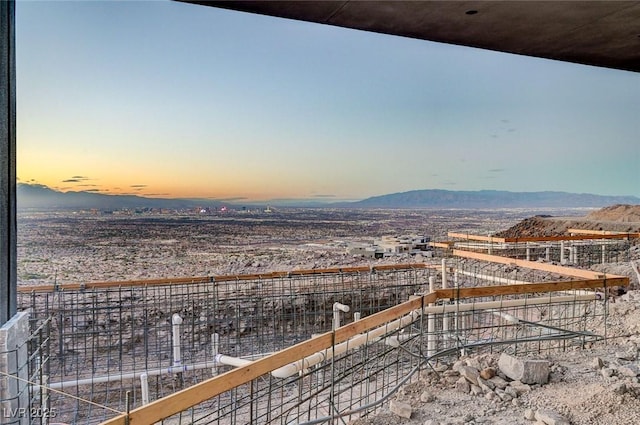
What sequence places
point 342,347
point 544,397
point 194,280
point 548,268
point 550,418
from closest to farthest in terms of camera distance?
point 550,418 → point 544,397 → point 342,347 → point 548,268 → point 194,280

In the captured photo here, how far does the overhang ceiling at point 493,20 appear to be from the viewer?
7.86 feet

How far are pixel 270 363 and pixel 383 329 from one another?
1038mm

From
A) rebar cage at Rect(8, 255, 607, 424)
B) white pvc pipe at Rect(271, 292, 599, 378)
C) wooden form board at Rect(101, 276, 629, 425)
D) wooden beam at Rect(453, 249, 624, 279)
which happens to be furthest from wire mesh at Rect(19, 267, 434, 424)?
wooden form board at Rect(101, 276, 629, 425)

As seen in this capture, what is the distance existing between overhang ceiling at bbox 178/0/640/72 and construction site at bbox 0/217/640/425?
1.60m

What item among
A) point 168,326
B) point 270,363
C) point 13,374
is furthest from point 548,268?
point 13,374

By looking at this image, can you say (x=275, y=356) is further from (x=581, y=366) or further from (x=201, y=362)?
(x=201, y=362)

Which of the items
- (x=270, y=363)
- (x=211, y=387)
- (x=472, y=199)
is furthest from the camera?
(x=472, y=199)

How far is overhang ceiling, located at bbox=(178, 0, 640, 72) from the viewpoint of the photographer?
239 cm

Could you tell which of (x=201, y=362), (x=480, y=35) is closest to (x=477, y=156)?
(x=480, y=35)

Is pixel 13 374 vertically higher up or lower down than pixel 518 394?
higher up

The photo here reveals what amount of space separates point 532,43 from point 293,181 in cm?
407

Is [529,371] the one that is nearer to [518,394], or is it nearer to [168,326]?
[518,394]

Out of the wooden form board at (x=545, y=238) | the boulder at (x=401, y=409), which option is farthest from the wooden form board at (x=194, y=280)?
the boulder at (x=401, y=409)

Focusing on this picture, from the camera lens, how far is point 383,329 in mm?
2566
